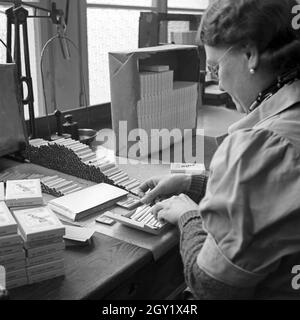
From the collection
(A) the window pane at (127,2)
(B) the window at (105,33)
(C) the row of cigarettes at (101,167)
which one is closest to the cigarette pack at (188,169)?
(C) the row of cigarettes at (101,167)

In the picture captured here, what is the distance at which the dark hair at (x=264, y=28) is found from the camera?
78 centimetres

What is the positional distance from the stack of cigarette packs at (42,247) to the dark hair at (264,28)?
53 cm

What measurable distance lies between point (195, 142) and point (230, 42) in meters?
1.09

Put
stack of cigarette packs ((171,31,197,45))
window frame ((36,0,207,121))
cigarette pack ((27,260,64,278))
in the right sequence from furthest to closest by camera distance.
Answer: stack of cigarette packs ((171,31,197,45)), window frame ((36,0,207,121)), cigarette pack ((27,260,64,278))

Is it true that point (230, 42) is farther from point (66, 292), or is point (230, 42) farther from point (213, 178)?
point (66, 292)

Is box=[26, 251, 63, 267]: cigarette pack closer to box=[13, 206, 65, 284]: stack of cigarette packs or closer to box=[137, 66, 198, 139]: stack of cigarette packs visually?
box=[13, 206, 65, 284]: stack of cigarette packs

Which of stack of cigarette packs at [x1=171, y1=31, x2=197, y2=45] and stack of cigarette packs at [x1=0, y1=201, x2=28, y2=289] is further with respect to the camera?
stack of cigarette packs at [x1=171, y1=31, x2=197, y2=45]

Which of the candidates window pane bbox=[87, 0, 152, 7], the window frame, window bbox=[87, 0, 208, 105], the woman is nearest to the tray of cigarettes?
the woman

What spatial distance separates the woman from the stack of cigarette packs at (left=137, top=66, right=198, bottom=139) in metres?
0.74

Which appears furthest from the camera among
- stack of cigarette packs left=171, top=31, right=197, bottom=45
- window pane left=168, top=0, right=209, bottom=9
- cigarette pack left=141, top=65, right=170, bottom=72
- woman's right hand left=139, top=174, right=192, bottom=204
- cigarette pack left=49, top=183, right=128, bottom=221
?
window pane left=168, top=0, right=209, bottom=9

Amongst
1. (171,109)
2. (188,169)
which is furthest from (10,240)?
(171,109)

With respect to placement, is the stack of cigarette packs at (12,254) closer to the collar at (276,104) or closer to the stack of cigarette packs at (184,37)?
the collar at (276,104)

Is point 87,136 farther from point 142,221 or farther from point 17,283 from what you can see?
point 17,283

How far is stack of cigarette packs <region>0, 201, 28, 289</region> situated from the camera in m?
0.78
